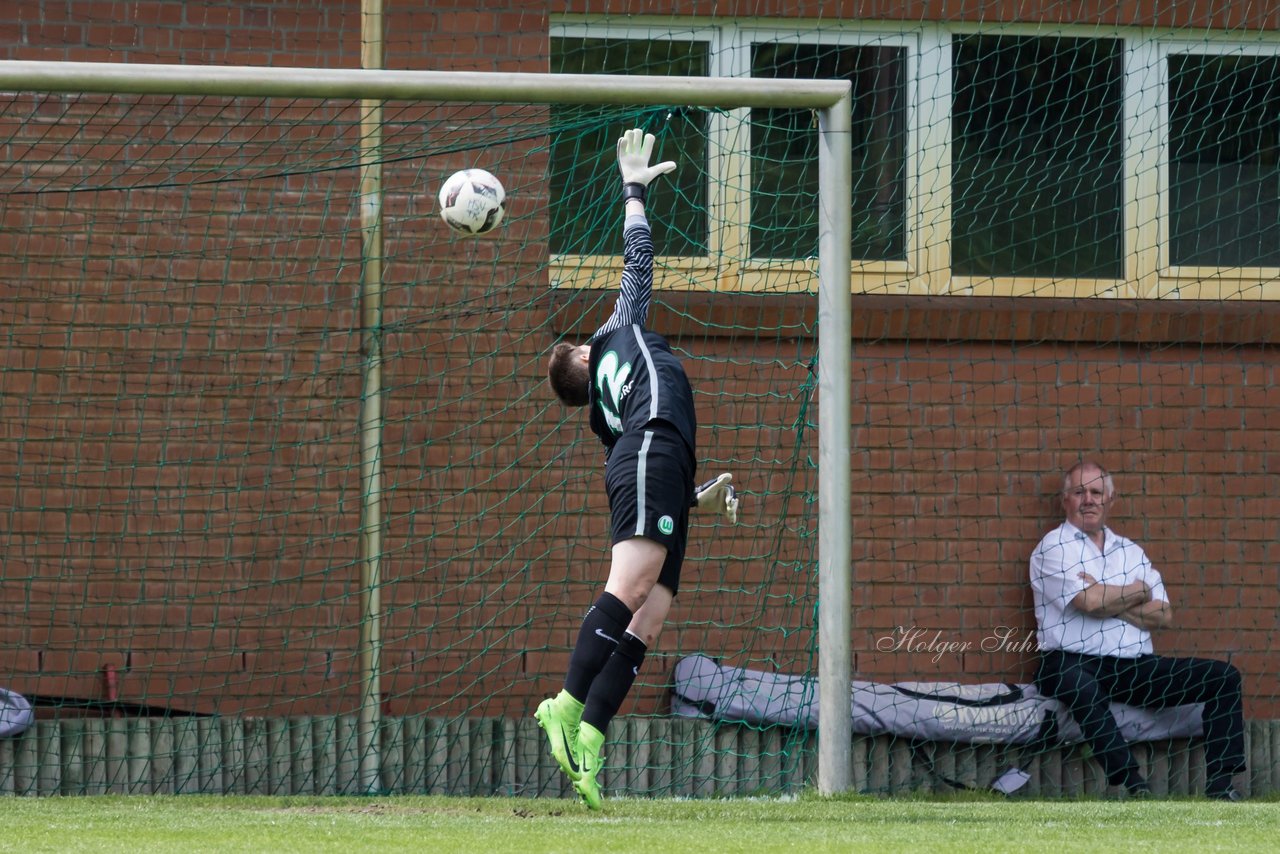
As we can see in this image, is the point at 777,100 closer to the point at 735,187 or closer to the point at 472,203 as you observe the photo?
the point at 472,203

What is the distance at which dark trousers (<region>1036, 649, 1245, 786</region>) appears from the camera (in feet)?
23.7

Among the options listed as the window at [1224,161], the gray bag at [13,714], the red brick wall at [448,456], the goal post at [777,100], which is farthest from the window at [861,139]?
the gray bag at [13,714]

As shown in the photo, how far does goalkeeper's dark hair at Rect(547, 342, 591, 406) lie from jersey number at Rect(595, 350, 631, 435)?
0.19 metres

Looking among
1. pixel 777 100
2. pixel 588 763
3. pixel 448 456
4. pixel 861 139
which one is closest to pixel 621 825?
pixel 588 763

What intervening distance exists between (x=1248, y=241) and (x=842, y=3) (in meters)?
2.47

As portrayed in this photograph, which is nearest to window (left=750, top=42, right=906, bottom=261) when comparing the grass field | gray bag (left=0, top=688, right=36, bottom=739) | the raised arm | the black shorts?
the raised arm

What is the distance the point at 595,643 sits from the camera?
5.15 m

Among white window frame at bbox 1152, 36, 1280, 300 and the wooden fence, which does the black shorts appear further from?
white window frame at bbox 1152, 36, 1280, 300

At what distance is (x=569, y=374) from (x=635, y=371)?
1.43 ft

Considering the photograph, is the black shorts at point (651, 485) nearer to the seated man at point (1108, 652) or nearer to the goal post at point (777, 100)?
the goal post at point (777, 100)

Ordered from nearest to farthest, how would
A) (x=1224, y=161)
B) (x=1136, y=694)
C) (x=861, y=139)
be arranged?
1. (x=1136, y=694)
2. (x=861, y=139)
3. (x=1224, y=161)

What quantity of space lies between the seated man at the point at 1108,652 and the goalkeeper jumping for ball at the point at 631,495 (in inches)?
97.8

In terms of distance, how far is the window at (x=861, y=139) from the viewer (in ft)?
25.7

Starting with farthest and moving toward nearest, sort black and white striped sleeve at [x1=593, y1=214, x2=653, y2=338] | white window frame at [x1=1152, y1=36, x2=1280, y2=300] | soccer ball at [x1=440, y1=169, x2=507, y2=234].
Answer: white window frame at [x1=1152, y1=36, x2=1280, y2=300] → soccer ball at [x1=440, y1=169, x2=507, y2=234] → black and white striped sleeve at [x1=593, y1=214, x2=653, y2=338]
